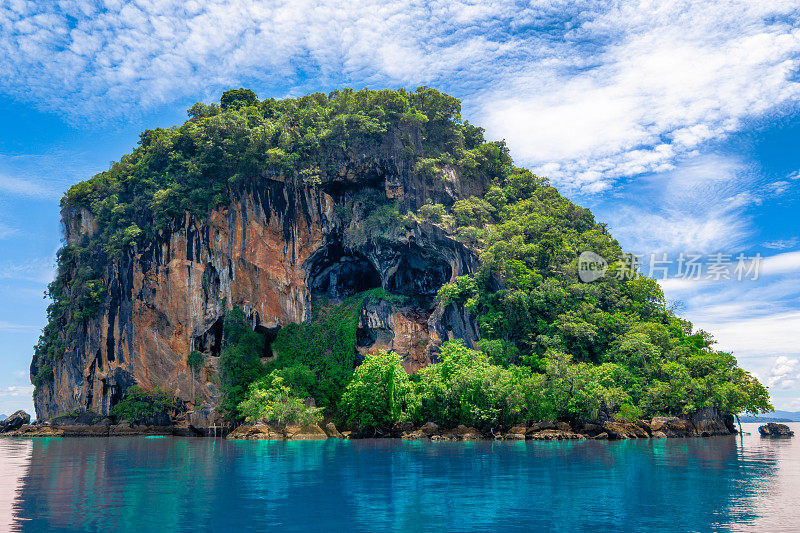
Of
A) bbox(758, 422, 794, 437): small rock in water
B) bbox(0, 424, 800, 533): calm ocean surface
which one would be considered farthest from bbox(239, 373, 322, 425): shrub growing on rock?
bbox(758, 422, 794, 437): small rock in water

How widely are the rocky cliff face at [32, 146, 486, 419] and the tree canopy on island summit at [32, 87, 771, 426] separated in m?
1.26

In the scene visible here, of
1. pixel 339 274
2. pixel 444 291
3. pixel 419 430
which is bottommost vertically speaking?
pixel 419 430

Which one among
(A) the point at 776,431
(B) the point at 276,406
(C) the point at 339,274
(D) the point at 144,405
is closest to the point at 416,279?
(C) the point at 339,274

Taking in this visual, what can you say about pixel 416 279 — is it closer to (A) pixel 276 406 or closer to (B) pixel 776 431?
(A) pixel 276 406

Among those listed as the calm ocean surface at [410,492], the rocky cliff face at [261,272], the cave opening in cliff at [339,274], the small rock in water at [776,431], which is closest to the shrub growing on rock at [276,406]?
the rocky cliff face at [261,272]

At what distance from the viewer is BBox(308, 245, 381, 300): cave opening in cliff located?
5672 cm

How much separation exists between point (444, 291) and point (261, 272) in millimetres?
17530

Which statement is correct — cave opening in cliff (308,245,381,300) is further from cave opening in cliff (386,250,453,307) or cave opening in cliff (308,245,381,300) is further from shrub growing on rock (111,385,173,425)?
Answer: shrub growing on rock (111,385,173,425)

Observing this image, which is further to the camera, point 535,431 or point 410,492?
point 535,431

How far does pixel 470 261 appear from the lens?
4922 cm

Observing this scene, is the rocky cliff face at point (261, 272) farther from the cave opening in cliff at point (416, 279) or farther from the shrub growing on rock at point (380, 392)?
the shrub growing on rock at point (380, 392)

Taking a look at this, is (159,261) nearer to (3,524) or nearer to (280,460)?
(280,460)

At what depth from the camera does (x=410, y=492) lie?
16375 mm

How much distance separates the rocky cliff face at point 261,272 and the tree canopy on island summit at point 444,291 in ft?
4.12
